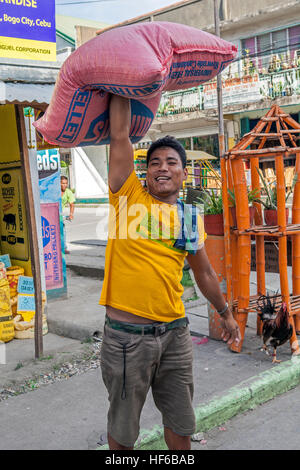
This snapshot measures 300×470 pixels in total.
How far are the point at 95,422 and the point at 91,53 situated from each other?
2468mm

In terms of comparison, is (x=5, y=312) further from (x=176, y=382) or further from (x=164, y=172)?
(x=164, y=172)

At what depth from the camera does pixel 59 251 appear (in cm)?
712

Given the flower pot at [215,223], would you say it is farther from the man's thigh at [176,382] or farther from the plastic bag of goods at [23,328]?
the man's thigh at [176,382]

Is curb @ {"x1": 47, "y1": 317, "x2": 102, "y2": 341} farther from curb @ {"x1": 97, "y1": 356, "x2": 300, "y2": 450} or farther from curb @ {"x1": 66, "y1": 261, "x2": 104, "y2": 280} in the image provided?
curb @ {"x1": 66, "y1": 261, "x2": 104, "y2": 280}

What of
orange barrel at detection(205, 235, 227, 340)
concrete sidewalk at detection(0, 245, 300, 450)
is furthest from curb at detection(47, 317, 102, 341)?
orange barrel at detection(205, 235, 227, 340)

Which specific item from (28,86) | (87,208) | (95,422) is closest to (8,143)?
(28,86)

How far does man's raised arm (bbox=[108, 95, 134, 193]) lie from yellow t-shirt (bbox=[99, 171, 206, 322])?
4 cm

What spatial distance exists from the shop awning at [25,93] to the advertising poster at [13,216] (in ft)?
4.68

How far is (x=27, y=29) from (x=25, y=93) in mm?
1545

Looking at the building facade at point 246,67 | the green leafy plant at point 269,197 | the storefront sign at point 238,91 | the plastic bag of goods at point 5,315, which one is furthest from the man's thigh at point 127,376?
the storefront sign at point 238,91

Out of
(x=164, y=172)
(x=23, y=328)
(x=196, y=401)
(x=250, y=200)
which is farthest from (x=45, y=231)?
(x=164, y=172)

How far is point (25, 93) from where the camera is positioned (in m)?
4.39

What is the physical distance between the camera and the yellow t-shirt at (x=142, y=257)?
7.93 ft
